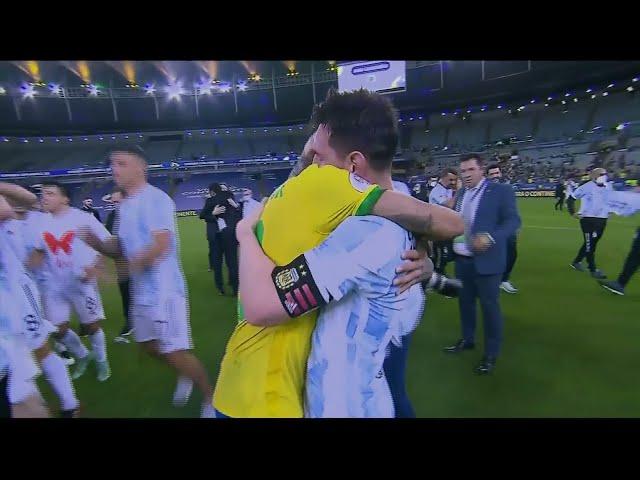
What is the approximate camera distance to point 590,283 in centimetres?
179

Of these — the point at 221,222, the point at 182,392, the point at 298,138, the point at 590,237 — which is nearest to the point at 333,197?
the point at 298,138

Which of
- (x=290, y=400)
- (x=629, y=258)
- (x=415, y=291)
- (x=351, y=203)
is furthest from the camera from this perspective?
(x=629, y=258)

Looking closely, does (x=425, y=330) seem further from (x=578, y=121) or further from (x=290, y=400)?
(x=578, y=121)

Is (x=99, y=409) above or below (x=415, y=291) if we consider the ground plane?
below

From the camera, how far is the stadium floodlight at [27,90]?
5.19 ft

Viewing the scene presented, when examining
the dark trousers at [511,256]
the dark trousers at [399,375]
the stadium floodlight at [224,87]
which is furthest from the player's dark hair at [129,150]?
the dark trousers at [511,256]

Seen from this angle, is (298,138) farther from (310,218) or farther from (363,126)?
(310,218)

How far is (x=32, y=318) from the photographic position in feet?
5.44

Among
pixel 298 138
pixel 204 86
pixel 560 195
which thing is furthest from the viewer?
pixel 560 195

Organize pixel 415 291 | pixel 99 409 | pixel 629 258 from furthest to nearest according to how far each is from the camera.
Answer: pixel 629 258 < pixel 99 409 < pixel 415 291

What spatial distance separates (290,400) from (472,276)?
112 centimetres

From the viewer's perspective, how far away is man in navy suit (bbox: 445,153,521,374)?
173 cm

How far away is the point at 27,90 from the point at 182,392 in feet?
5.00
